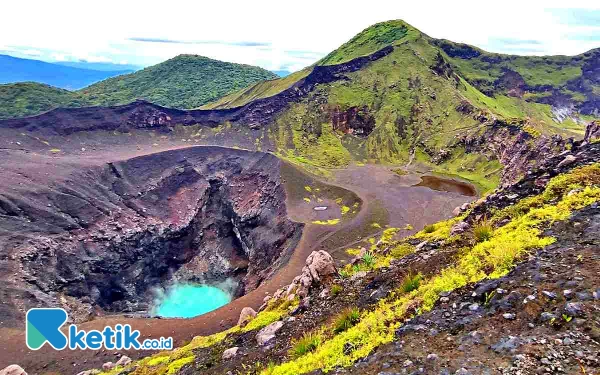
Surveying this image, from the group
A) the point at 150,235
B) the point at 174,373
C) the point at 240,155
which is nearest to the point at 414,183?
the point at 240,155

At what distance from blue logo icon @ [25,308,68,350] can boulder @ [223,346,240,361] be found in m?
21.9

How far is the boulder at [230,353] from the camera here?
632 inches

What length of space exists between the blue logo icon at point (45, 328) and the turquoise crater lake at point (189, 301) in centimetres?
1242

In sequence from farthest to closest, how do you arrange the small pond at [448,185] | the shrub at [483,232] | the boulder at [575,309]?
the small pond at [448,185]
the shrub at [483,232]
the boulder at [575,309]

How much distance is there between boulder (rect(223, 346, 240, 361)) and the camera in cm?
1604

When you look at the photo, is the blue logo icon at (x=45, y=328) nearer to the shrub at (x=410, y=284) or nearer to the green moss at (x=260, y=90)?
the shrub at (x=410, y=284)

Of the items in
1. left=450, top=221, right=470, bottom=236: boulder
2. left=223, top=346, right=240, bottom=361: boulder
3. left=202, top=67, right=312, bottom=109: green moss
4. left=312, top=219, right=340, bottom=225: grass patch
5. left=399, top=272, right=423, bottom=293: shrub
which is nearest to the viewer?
left=399, top=272, right=423, bottom=293: shrub

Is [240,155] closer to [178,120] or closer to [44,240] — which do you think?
[178,120]

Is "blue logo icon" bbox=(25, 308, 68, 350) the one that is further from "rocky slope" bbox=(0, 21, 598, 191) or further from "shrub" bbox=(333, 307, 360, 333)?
"rocky slope" bbox=(0, 21, 598, 191)

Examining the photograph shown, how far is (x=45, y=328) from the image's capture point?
35844mm

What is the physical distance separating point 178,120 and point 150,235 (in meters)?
49.3

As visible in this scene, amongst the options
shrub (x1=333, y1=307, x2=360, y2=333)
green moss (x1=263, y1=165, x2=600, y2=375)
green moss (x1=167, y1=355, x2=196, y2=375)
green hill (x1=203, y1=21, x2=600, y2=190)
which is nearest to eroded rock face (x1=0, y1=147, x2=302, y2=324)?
green hill (x1=203, y1=21, x2=600, y2=190)

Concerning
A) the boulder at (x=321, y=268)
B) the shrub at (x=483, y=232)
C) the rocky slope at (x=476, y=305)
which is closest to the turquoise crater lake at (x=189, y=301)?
the boulder at (x=321, y=268)

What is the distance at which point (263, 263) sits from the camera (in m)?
55.4
